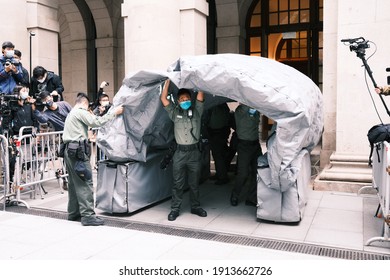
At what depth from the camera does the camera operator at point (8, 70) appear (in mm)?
8085

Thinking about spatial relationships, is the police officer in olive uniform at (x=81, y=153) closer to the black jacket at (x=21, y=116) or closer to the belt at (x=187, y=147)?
the belt at (x=187, y=147)

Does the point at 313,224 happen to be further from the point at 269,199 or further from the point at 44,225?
the point at 44,225

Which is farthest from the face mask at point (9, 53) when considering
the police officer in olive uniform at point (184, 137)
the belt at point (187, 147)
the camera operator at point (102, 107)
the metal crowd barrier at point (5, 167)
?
the belt at point (187, 147)

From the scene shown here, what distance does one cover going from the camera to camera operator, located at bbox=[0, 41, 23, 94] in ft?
26.5

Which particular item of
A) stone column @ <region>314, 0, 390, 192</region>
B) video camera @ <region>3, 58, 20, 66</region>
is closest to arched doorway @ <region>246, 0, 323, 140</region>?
stone column @ <region>314, 0, 390, 192</region>

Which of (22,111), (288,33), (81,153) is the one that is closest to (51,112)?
(22,111)

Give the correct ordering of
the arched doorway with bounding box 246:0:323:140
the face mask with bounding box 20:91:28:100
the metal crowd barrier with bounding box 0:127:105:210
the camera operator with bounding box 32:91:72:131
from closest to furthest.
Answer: the metal crowd barrier with bounding box 0:127:105:210, the face mask with bounding box 20:91:28:100, the camera operator with bounding box 32:91:72:131, the arched doorway with bounding box 246:0:323:140

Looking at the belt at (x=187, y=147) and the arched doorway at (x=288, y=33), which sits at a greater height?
the arched doorway at (x=288, y=33)

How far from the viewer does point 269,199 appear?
20.3ft

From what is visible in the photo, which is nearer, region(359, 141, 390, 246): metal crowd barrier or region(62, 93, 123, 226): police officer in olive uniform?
region(359, 141, 390, 246): metal crowd barrier

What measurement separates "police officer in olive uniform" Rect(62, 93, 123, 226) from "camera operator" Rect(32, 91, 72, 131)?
7.40 feet

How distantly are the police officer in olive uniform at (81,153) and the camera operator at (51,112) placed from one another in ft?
7.40

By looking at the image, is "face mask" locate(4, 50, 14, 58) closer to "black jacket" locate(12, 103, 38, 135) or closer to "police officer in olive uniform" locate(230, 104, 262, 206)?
"black jacket" locate(12, 103, 38, 135)

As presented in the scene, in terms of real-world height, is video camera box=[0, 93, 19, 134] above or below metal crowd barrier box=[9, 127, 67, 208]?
above
